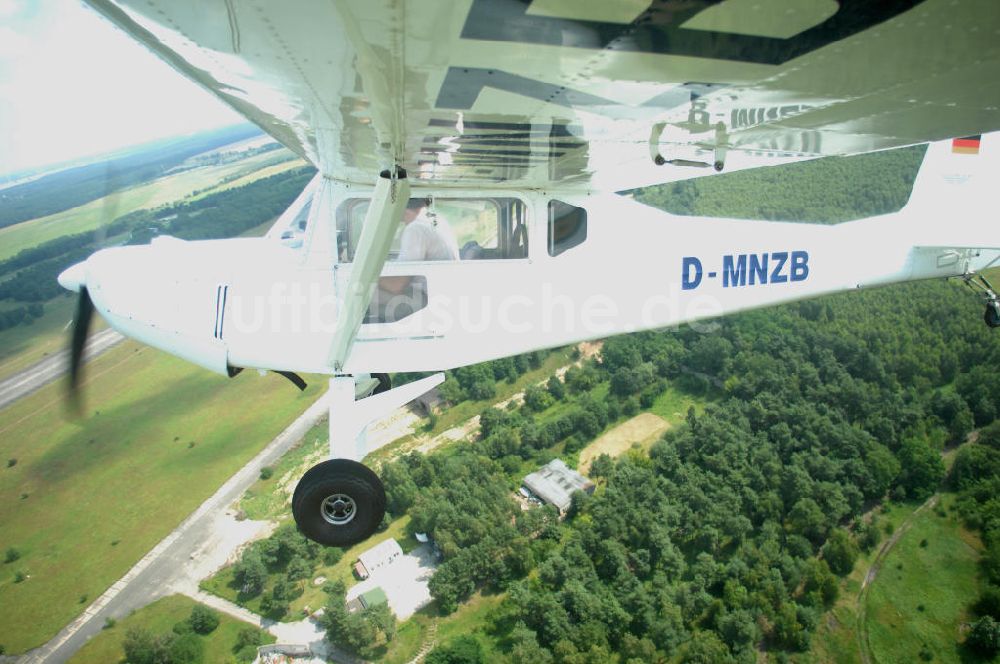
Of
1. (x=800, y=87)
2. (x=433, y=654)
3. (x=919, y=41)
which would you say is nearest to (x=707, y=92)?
(x=800, y=87)

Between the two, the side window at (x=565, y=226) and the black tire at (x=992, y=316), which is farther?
the black tire at (x=992, y=316)

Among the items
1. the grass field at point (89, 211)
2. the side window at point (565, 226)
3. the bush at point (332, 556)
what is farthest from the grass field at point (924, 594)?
the grass field at point (89, 211)

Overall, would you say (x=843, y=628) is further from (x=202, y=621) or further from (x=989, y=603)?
(x=202, y=621)

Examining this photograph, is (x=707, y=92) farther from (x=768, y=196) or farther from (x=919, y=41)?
(x=768, y=196)

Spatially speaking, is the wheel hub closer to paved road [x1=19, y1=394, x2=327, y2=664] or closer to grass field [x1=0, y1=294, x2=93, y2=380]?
paved road [x1=19, y1=394, x2=327, y2=664]

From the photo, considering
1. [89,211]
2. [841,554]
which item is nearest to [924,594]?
[841,554]

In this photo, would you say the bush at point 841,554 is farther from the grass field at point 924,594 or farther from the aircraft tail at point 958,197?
the aircraft tail at point 958,197
